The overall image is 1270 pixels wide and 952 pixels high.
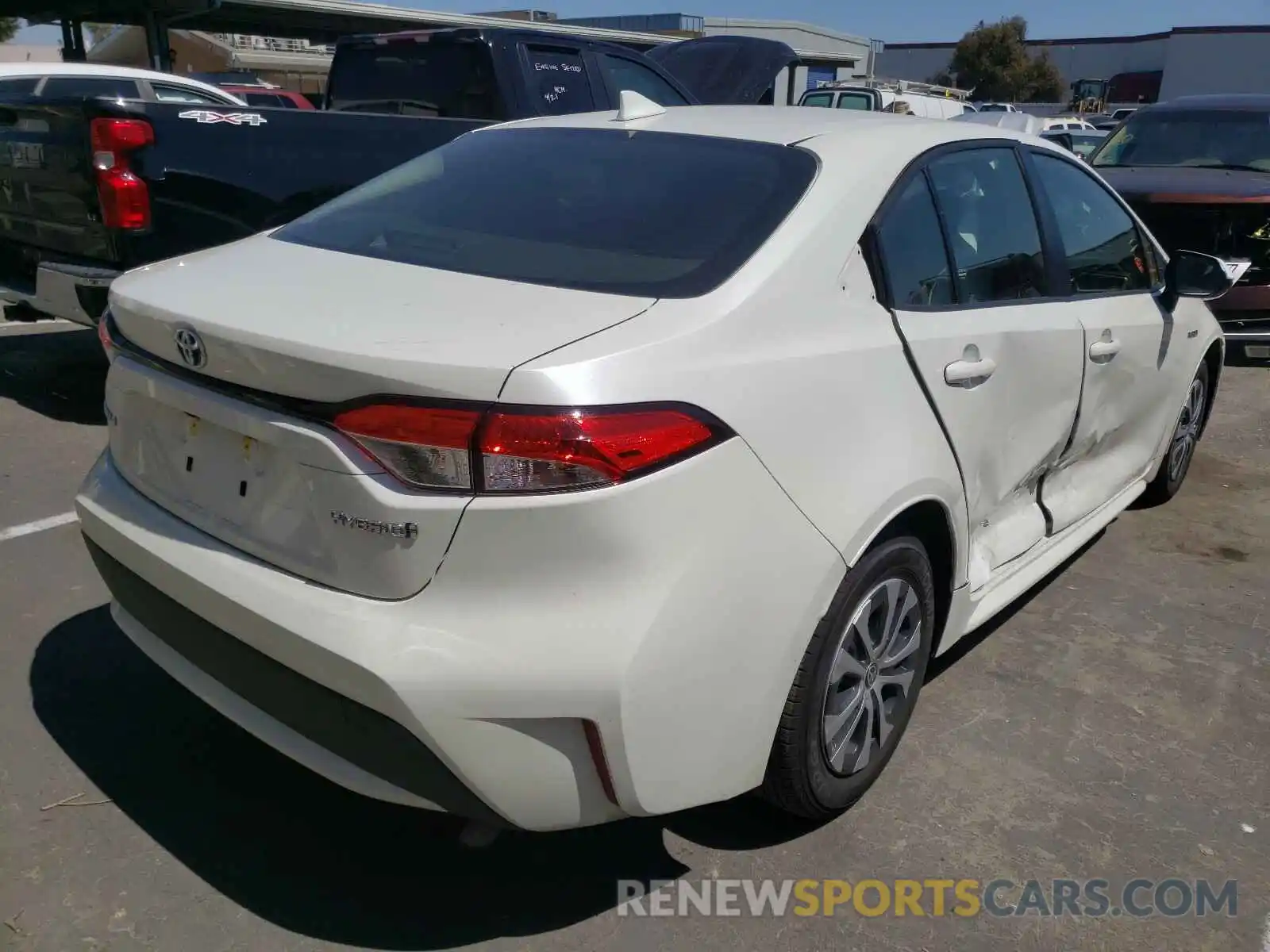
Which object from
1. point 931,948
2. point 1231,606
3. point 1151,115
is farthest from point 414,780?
point 1151,115

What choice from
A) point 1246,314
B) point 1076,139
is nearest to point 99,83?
point 1246,314

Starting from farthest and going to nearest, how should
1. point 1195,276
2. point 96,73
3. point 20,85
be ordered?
point 96,73, point 20,85, point 1195,276

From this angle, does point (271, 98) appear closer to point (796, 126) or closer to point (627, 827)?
point (796, 126)

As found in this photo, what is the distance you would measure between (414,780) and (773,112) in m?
2.27

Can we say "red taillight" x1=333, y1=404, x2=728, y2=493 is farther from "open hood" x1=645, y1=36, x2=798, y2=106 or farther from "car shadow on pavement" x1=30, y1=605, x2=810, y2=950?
"open hood" x1=645, y1=36, x2=798, y2=106

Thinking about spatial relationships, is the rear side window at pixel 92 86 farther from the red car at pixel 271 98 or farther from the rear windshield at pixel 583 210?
the red car at pixel 271 98

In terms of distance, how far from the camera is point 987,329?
9.68ft

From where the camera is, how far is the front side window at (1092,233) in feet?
11.9

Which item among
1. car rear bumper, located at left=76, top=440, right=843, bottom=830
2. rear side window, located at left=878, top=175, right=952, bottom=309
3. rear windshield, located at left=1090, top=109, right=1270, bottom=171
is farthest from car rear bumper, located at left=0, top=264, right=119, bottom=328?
rear windshield, located at left=1090, top=109, right=1270, bottom=171

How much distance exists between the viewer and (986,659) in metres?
3.61

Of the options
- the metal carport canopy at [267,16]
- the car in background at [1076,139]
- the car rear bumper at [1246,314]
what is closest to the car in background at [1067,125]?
the car in background at [1076,139]

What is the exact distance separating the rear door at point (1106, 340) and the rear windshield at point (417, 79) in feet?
12.8

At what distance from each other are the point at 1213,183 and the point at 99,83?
29.8ft

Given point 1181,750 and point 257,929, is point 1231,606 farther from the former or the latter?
point 257,929
